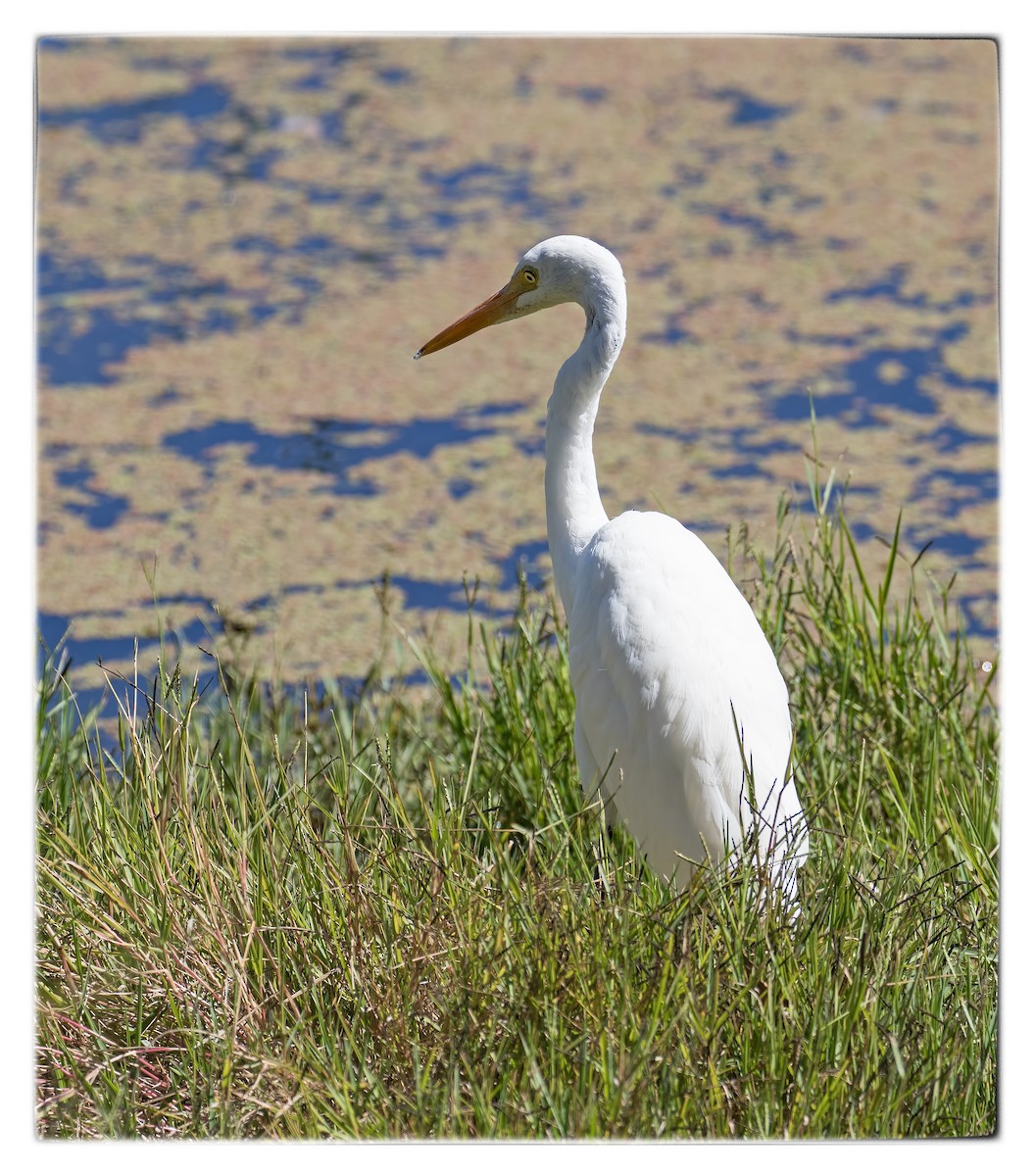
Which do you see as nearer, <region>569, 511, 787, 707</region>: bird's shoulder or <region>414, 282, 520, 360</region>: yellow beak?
<region>569, 511, 787, 707</region>: bird's shoulder

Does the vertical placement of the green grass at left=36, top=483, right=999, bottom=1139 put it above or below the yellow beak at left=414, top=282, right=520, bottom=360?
below

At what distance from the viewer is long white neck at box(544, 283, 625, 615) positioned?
1.86 m

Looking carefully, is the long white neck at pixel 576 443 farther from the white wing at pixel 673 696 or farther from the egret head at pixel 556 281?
the white wing at pixel 673 696

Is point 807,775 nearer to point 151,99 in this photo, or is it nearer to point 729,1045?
point 729,1045

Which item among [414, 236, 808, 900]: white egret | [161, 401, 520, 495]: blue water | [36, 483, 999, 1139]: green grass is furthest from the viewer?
[161, 401, 520, 495]: blue water

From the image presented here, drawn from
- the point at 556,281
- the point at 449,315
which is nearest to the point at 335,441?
the point at 449,315

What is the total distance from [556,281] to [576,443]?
0.21 m

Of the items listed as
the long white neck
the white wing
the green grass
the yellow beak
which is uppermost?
the yellow beak

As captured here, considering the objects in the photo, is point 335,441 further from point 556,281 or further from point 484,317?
point 556,281

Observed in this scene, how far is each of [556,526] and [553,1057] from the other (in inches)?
30.9

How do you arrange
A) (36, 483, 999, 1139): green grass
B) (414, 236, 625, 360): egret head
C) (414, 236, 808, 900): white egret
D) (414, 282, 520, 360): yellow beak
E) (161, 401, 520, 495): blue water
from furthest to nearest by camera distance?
(161, 401, 520, 495): blue water
(414, 282, 520, 360): yellow beak
(414, 236, 625, 360): egret head
(414, 236, 808, 900): white egret
(36, 483, 999, 1139): green grass

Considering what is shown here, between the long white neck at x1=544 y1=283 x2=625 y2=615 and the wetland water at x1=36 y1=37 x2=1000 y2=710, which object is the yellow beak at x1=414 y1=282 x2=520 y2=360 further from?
the wetland water at x1=36 y1=37 x2=1000 y2=710

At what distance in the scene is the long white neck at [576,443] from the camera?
186 centimetres

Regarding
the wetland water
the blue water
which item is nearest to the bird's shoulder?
the wetland water
